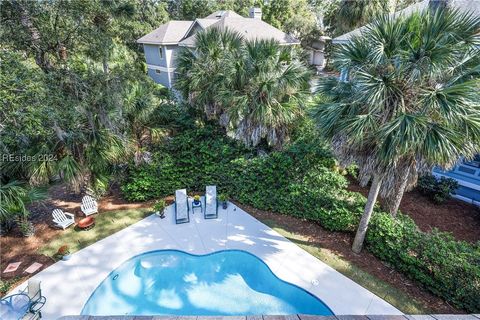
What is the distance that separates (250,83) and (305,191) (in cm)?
451

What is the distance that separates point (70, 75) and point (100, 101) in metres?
1.17

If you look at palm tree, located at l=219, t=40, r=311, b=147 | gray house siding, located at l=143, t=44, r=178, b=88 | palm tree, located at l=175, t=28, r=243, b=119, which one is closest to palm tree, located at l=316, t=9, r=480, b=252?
palm tree, located at l=219, t=40, r=311, b=147

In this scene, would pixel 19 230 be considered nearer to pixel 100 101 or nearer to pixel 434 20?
pixel 100 101

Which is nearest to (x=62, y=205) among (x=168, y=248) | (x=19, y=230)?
(x=19, y=230)

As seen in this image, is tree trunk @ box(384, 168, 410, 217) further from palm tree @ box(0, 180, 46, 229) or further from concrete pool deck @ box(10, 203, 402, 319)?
palm tree @ box(0, 180, 46, 229)

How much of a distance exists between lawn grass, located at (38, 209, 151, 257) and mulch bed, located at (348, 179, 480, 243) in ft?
30.7

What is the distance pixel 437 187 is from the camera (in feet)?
34.8

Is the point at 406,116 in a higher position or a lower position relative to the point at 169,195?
higher

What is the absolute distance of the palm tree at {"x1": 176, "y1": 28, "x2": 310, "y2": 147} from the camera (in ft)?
30.4

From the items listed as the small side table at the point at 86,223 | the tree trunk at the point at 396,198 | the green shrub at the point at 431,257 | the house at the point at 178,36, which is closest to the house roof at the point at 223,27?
the house at the point at 178,36

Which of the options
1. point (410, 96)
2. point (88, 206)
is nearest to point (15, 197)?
point (88, 206)

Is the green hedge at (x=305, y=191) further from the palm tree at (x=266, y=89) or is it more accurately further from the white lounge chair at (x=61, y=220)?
the white lounge chair at (x=61, y=220)

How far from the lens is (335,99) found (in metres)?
7.15

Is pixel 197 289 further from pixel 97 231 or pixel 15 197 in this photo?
pixel 15 197
